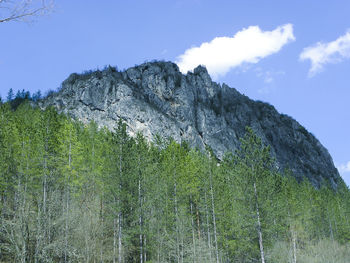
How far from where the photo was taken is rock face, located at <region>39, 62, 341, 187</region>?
265 feet

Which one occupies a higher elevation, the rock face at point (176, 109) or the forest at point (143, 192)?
the rock face at point (176, 109)

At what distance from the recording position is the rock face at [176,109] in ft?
265

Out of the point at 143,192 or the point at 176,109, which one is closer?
the point at 143,192

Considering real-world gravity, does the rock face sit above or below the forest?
above

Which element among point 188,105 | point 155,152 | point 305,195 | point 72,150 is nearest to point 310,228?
point 305,195

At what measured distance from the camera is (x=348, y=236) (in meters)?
46.1

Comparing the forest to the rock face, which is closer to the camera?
the forest

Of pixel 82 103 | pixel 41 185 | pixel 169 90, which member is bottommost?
pixel 41 185

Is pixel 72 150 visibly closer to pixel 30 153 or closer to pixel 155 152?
pixel 30 153

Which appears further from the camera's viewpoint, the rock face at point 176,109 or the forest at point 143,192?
the rock face at point 176,109

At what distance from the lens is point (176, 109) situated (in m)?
89.0

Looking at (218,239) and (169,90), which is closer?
(218,239)

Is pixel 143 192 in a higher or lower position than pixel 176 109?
lower

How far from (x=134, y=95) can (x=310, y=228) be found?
5855 centimetres
